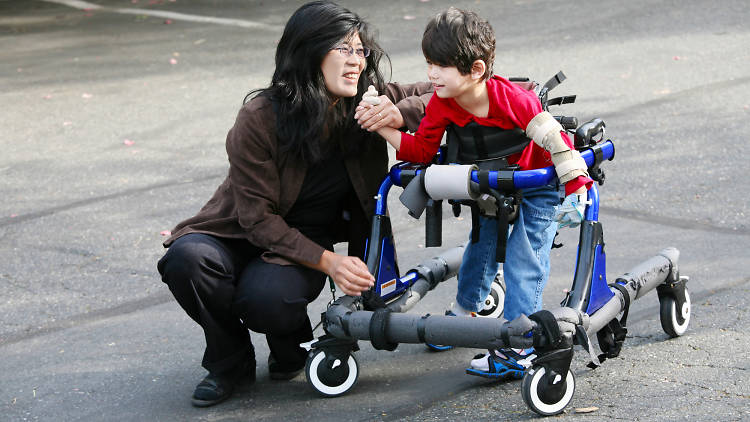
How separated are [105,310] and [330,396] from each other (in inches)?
61.7

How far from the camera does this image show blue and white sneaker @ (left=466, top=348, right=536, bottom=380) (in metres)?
3.78

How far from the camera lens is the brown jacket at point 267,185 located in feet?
12.5

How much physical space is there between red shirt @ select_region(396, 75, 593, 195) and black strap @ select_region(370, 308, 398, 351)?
60cm

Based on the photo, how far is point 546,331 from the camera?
3.43 m

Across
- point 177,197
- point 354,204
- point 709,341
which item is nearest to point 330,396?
point 354,204

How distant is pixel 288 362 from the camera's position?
4082 millimetres

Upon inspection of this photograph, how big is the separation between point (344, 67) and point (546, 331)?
118cm

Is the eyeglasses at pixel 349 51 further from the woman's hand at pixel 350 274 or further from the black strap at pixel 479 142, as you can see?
the woman's hand at pixel 350 274

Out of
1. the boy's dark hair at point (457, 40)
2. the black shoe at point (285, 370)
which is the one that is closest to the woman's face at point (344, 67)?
the boy's dark hair at point (457, 40)

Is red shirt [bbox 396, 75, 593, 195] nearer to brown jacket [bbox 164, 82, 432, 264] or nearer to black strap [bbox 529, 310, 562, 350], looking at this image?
brown jacket [bbox 164, 82, 432, 264]

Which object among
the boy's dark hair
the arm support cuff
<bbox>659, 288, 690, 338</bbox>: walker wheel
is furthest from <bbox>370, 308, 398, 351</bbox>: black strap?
<bbox>659, 288, 690, 338</bbox>: walker wheel

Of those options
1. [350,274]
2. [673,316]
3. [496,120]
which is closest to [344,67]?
[496,120]

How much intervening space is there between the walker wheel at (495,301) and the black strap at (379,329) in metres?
0.90

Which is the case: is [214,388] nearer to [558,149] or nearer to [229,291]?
[229,291]
